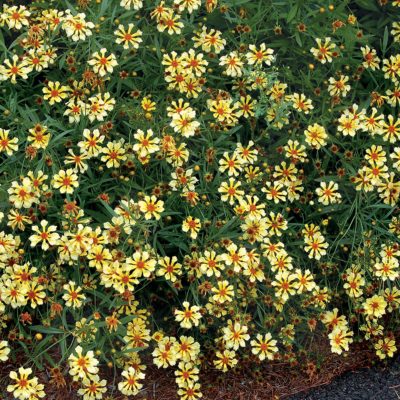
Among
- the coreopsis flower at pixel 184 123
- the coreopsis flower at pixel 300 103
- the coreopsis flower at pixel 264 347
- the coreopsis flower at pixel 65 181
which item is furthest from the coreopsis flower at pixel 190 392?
the coreopsis flower at pixel 300 103

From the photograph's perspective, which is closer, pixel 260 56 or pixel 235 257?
pixel 235 257

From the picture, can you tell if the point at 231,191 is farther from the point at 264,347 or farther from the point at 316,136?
the point at 264,347

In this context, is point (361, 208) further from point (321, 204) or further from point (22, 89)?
point (22, 89)

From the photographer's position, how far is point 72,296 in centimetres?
323

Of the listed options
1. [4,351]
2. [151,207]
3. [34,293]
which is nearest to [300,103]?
[151,207]

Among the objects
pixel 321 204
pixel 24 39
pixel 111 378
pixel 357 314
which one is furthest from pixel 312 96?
pixel 111 378

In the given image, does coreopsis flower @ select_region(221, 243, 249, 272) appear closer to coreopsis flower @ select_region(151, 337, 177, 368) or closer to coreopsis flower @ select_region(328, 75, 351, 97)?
coreopsis flower @ select_region(151, 337, 177, 368)

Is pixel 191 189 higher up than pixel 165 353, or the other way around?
pixel 191 189

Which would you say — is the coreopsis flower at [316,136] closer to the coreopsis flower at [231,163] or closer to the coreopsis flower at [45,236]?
the coreopsis flower at [231,163]

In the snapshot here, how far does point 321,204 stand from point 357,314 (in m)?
0.53

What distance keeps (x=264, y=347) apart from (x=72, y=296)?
2.73 feet

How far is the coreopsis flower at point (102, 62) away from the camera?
3508 millimetres

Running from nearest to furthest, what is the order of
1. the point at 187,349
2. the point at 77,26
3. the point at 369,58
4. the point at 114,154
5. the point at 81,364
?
the point at 81,364 → the point at 187,349 → the point at 114,154 → the point at 77,26 → the point at 369,58

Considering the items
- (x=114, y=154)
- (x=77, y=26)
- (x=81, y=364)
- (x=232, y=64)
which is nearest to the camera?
(x=81, y=364)
